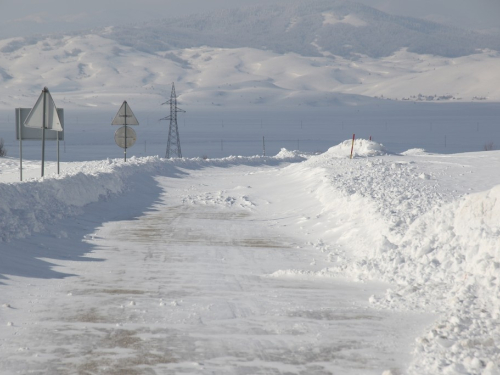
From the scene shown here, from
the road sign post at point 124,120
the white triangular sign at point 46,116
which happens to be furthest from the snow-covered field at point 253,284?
the road sign post at point 124,120

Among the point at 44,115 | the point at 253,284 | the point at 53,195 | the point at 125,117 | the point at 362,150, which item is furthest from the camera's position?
the point at 362,150

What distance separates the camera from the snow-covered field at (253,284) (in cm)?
603

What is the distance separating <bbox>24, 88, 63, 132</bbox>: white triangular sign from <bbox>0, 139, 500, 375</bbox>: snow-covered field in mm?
1086

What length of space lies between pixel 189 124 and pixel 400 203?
347ft

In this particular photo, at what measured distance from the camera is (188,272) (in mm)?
9375

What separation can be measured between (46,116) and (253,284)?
839 cm

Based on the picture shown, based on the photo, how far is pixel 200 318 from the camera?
7148 mm

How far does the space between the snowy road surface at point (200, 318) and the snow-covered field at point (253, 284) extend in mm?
22

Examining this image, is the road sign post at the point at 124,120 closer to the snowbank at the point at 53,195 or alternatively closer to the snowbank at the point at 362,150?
the snowbank at the point at 53,195

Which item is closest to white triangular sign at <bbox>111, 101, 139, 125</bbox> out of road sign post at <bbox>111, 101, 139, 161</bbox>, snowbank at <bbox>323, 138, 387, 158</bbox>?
road sign post at <bbox>111, 101, 139, 161</bbox>

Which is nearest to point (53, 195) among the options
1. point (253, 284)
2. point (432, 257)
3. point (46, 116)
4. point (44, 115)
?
point (44, 115)

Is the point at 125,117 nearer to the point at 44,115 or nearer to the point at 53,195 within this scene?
the point at 44,115

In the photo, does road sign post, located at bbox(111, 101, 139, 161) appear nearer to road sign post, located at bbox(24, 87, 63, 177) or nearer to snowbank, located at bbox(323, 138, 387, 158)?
road sign post, located at bbox(24, 87, 63, 177)

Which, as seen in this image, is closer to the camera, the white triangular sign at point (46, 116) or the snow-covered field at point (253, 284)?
the snow-covered field at point (253, 284)
